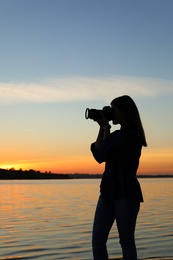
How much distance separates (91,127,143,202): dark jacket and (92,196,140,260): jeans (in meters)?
0.08

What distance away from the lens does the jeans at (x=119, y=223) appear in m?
4.07

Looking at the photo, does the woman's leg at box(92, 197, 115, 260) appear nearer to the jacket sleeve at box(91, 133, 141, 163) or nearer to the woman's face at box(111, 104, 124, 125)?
the jacket sleeve at box(91, 133, 141, 163)

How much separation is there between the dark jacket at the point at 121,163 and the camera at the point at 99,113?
0.70 feet

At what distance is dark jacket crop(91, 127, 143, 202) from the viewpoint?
412cm

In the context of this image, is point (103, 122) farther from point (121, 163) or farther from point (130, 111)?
point (121, 163)

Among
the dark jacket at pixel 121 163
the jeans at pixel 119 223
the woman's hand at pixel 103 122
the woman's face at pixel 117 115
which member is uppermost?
the woman's face at pixel 117 115

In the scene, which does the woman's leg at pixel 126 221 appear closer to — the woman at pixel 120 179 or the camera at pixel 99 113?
the woman at pixel 120 179

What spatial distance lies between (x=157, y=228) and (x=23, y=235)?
4.70 m

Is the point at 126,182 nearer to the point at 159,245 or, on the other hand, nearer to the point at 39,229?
the point at 159,245

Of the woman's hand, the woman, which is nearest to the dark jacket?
the woman

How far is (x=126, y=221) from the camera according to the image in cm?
406

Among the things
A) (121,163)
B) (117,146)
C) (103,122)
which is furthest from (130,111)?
(121,163)

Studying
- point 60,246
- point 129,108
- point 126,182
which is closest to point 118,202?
point 126,182

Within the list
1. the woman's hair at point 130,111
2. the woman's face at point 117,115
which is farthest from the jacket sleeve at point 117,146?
the woman's face at point 117,115
